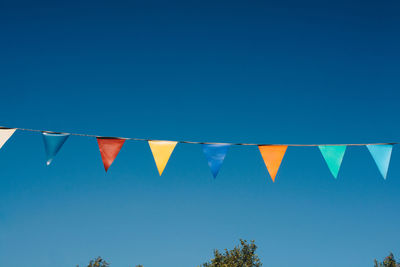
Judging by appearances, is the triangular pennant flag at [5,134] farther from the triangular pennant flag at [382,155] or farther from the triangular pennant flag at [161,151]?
the triangular pennant flag at [382,155]

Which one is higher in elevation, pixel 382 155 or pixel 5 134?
pixel 5 134

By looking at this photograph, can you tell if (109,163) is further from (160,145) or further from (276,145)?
(276,145)

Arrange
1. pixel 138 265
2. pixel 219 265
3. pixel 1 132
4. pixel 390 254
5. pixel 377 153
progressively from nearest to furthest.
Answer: pixel 1 132, pixel 377 153, pixel 219 265, pixel 390 254, pixel 138 265

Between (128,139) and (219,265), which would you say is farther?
(219,265)

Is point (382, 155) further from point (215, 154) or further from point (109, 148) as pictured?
point (109, 148)

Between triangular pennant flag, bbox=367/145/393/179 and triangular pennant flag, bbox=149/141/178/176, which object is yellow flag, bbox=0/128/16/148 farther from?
triangular pennant flag, bbox=367/145/393/179

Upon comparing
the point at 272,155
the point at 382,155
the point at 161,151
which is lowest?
the point at 382,155

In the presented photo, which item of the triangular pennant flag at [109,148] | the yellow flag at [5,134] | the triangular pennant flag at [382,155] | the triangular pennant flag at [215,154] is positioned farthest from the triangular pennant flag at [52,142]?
the triangular pennant flag at [382,155]

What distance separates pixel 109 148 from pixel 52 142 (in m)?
1.01

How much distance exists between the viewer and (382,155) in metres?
6.21

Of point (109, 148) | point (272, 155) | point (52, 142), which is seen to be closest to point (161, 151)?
point (109, 148)

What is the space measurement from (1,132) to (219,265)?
2299cm

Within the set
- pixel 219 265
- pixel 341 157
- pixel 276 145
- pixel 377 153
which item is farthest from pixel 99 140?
pixel 219 265

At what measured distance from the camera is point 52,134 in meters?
5.95
